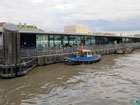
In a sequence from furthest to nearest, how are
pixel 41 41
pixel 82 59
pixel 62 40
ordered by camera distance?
pixel 62 40, pixel 41 41, pixel 82 59

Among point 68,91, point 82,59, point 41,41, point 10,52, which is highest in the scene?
point 41,41

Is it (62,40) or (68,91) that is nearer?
(68,91)

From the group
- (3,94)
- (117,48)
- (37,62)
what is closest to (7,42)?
(3,94)

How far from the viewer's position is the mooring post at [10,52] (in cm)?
1389

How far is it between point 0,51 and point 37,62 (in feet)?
17.1

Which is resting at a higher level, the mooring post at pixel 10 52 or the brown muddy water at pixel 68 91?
the mooring post at pixel 10 52

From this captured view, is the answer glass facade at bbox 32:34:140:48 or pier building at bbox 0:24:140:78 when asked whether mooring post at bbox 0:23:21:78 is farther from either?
glass facade at bbox 32:34:140:48

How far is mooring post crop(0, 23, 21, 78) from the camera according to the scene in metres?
13.9

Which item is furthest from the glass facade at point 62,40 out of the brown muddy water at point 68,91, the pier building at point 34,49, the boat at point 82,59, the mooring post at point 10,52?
the brown muddy water at point 68,91

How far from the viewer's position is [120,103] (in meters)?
8.93

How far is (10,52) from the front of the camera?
552 inches

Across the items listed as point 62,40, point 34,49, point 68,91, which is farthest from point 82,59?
point 68,91

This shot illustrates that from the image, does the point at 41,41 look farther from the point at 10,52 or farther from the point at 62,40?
the point at 10,52

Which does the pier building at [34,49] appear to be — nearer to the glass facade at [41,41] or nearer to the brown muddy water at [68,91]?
the glass facade at [41,41]
